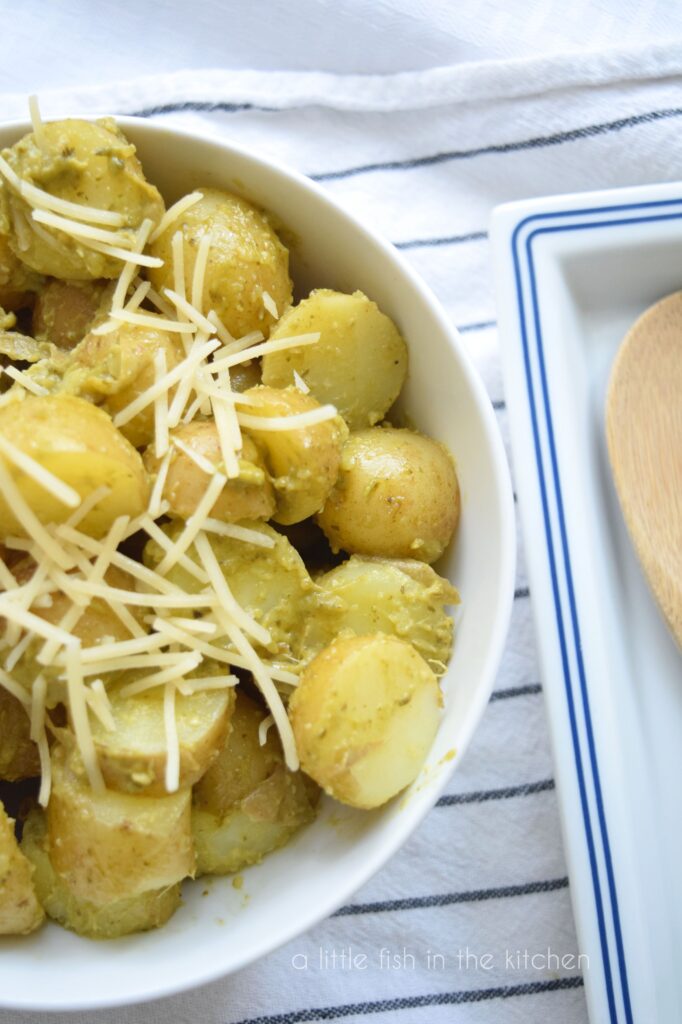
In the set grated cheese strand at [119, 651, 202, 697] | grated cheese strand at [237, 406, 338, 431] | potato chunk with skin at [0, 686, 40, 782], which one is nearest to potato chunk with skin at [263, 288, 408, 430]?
grated cheese strand at [237, 406, 338, 431]

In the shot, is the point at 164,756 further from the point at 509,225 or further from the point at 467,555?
the point at 509,225

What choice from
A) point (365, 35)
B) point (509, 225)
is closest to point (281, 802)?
→ point (509, 225)

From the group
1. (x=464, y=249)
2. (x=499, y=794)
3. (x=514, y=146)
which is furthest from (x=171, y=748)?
(x=514, y=146)

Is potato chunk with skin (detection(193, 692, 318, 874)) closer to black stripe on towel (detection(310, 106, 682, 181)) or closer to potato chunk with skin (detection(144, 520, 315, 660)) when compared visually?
potato chunk with skin (detection(144, 520, 315, 660))

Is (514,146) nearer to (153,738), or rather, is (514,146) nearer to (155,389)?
(155,389)

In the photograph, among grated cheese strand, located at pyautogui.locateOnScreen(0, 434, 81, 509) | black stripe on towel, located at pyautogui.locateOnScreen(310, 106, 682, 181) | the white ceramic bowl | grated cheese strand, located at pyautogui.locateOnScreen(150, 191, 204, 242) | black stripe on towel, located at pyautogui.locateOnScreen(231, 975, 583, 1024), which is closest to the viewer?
grated cheese strand, located at pyautogui.locateOnScreen(0, 434, 81, 509)

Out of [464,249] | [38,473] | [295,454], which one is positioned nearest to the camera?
[38,473]

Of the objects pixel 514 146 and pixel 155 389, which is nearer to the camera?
pixel 155 389

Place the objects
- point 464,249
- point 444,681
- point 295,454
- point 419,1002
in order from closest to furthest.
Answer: point 295,454
point 444,681
point 419,1002
point 464,249
